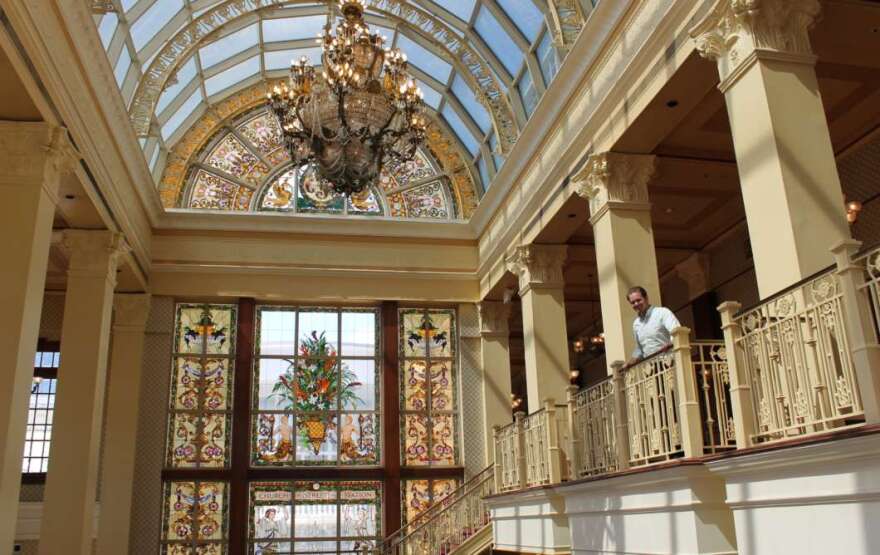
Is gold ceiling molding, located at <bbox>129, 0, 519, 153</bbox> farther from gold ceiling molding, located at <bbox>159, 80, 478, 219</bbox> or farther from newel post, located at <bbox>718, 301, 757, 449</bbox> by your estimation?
newel post, located at <bbox>718, 301, 757, 449</bbox>

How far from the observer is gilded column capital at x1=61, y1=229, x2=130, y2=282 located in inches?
506

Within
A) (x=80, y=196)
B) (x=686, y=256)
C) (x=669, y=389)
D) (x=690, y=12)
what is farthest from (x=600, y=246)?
(x=80, y=196)

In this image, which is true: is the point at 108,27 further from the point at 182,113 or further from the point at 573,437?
the point at 573,437

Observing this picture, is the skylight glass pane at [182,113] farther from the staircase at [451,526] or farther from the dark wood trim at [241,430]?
the staircase at [451,526]

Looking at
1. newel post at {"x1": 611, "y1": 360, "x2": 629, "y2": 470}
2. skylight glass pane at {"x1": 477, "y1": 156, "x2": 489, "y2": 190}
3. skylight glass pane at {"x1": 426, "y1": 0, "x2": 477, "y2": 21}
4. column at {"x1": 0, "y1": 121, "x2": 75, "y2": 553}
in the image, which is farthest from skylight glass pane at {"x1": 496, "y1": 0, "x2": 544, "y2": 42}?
column at {"x1": 0, "y1": 121, "x2": 75, "y2": 553}

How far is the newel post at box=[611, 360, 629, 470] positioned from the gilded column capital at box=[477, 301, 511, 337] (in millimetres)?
9320

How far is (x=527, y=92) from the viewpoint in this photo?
14.7 m

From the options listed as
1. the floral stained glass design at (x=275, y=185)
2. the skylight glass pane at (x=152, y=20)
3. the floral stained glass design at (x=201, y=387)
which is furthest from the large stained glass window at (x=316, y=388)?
the skylight glass pane at (x=152, y=20)

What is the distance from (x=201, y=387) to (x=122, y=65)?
6.49 meters

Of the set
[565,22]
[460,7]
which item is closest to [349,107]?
[565,22]

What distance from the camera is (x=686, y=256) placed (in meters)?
16.0

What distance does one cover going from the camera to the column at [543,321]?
43.5 ft

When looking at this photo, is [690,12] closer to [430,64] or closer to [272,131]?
[430,64]

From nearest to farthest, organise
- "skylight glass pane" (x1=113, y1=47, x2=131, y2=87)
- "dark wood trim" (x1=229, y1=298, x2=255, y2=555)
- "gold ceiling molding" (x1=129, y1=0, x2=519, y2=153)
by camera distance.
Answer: "skylight glass pane" (x1=113, y1=47, x2=131, y2=87), "gold ceiling molding" (x1=129, y1=0, x2=519, y2=153), "dark wood trim" (x1=229, y1=298, x2=255, y2=555)
